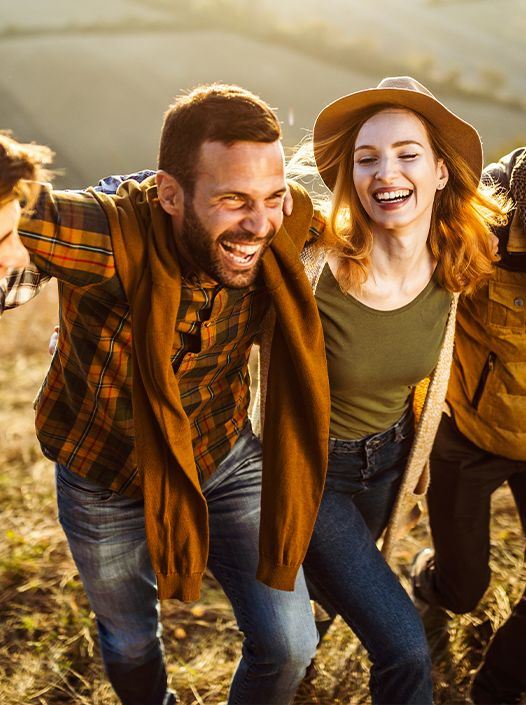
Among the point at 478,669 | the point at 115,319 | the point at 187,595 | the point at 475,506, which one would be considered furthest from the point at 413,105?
the point at 478,669

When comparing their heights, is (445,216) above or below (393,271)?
above

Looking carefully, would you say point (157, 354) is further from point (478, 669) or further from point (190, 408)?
point (478, 669)

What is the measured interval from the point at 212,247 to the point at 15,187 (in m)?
0.53

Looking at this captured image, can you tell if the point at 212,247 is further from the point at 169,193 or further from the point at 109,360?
the point at 109,360

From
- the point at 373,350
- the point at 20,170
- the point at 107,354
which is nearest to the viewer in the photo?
the point at 20,170

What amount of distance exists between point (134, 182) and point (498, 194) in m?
1.36

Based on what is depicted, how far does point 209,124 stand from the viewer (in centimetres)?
210

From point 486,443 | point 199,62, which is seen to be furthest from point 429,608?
point 199,62

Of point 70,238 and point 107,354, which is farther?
point 107,354

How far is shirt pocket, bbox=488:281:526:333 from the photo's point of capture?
2.76 meters

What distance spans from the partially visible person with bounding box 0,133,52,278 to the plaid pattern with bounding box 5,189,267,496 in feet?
0.30

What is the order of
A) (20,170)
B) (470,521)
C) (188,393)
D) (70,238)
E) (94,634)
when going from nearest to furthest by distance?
(20,170) < (70,238) < (188,393) < (470,521) < (94,634)

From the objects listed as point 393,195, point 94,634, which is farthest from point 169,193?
point 94,634

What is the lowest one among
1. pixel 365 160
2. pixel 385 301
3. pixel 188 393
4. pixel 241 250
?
pixel 188 393
